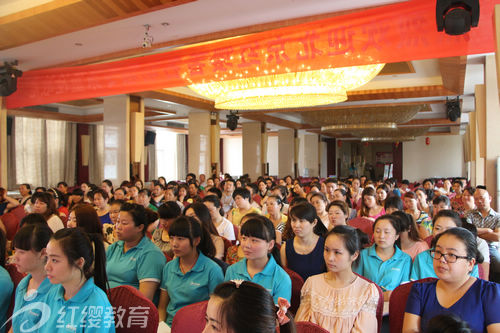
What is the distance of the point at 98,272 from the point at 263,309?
1117mm

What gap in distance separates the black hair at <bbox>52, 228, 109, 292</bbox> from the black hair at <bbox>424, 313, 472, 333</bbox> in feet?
5.05

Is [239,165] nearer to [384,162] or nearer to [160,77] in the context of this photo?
[384,162]

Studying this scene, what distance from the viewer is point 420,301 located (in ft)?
6.67

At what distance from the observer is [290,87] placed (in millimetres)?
5824

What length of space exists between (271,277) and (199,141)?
29.6 ft

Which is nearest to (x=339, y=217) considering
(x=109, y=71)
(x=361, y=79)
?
(x=361, y=79)

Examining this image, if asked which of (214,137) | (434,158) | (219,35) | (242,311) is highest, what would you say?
(219,35)

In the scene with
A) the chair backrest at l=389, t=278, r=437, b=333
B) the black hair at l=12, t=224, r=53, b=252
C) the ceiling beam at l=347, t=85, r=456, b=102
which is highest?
the ceiling beam at l=347, t=85, r=456, b=102

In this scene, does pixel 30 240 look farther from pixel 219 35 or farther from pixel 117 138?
pixel 117 138

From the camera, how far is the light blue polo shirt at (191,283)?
2.57m

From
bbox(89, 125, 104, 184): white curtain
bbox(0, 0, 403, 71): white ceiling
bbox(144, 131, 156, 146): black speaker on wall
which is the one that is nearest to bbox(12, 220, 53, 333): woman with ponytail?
bbox(0, 0, 403, 71): white ceiling

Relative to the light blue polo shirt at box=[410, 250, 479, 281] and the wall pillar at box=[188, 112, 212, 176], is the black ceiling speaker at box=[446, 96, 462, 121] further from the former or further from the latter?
the light blue polo shirt at box=[410, 250, 479, 281]

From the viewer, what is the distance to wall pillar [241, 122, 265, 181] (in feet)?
46.9

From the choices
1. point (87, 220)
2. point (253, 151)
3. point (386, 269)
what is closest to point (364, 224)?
point (386, 269)
